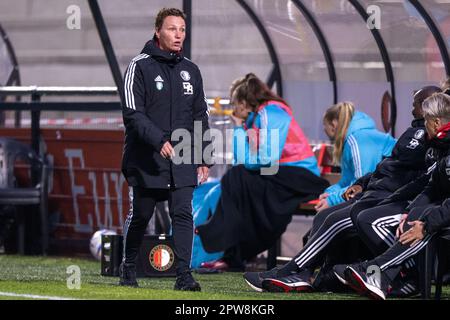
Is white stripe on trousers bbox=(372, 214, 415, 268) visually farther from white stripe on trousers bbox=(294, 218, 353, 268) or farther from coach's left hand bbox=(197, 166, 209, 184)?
coach's left hand bbox=(197, 166, 209, 184)

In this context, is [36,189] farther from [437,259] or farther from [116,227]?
[437,259]

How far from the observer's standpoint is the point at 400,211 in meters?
8.70

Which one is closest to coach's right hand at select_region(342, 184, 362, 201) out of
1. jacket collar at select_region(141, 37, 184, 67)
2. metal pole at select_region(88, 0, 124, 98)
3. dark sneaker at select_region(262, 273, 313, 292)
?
dark sneaker at select_region(262, 273, 313, 292)

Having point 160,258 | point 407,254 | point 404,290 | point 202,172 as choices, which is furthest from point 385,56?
point 407,254

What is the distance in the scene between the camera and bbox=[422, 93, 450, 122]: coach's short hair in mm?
8211

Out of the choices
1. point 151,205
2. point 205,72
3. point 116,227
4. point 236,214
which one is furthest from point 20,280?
point 205,72

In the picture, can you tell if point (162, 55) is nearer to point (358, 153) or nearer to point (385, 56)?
point (358, 153)

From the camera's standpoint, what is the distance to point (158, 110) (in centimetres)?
862

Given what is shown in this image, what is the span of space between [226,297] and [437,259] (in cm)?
144

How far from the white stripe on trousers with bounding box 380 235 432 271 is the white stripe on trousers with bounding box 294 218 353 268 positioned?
0.80 m

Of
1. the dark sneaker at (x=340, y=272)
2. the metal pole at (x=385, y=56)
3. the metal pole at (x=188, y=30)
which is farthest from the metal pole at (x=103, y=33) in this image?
the dark sneaker at (x=340, y=272)

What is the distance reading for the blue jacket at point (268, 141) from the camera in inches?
447

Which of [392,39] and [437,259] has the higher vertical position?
[392,39]

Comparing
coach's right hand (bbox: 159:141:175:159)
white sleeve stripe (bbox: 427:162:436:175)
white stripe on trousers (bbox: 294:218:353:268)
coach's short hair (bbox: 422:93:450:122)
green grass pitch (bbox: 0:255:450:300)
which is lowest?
green grass pitch (bbox: 0:255:450:300)
